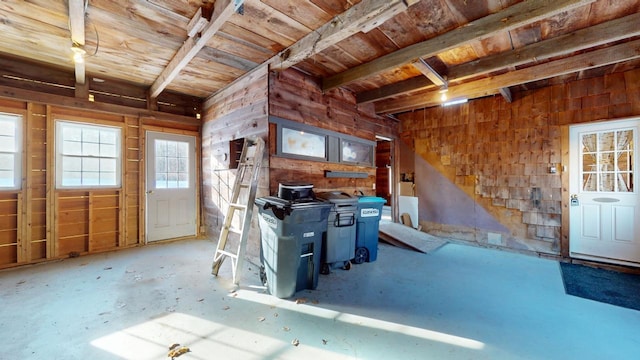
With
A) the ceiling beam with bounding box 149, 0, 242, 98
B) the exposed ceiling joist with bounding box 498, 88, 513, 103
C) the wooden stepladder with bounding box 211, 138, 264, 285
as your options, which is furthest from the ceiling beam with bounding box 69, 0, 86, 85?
the exposed ceiling joist with bounding box 498, 88, 513, 103

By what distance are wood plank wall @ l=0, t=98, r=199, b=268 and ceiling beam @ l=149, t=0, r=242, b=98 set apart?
1.02m

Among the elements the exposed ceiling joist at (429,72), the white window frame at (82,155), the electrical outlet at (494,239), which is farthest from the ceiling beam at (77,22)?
the electrical outlet at (494,239)

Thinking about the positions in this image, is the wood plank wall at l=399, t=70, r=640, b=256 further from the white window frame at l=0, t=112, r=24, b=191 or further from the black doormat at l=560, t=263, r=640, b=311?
the white window frame at l=0, t=112, r=24, b=191

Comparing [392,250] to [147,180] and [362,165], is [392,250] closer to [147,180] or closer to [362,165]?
[362,165]

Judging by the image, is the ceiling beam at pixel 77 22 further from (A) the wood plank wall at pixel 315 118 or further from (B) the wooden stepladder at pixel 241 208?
(B) the wooden stepladder at pixel 241 208

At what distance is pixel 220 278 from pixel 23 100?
3841 mm

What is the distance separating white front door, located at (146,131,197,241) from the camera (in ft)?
15.5

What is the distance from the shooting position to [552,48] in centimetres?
285

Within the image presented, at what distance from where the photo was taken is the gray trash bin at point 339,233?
10.9ft

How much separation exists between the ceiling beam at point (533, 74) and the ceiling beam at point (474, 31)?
1.63 meters

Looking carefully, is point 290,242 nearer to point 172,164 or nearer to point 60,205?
point 172,164

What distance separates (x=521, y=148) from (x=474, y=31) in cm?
300

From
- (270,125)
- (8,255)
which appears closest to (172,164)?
(8,255)

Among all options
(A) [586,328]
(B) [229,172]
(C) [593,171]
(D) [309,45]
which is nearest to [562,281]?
(A) [586,328]
